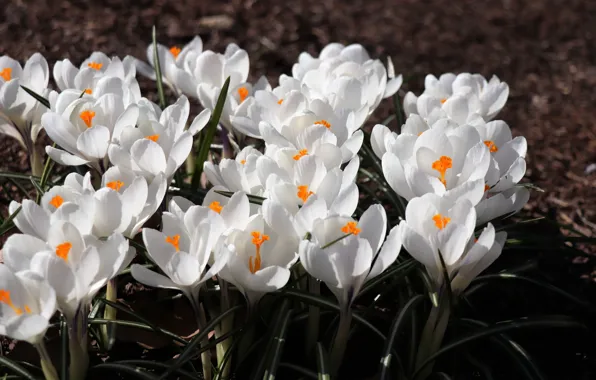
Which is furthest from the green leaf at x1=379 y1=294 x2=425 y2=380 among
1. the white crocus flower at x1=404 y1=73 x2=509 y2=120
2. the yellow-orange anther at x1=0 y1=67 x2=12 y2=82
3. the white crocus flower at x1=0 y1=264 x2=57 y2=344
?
the yellow-orange anther at x1=0 y1=67 x2=12 y2=82

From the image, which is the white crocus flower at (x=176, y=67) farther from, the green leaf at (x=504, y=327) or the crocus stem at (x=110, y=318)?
the green leaf at (x=504, y=327)

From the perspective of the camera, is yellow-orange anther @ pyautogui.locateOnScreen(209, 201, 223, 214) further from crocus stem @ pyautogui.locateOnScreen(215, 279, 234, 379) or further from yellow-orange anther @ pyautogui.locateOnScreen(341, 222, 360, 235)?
yellow-orange anther @ pyautogui.locateOnScreen(341, 222, 360, 235)

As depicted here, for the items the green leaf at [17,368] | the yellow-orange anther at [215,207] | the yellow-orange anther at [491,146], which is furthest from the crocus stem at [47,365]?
the yellow-orange anther at [491,146]

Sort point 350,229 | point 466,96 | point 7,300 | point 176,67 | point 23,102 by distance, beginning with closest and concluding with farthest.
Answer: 1. point 7,300
2. point 350,229
3. point 23,102
4. point 466,96
5. point 176,67

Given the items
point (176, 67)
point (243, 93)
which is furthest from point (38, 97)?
point (243, 93)

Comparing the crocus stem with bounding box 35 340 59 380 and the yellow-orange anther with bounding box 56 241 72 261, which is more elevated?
the yellow-orange anther with bounding box 56 241 72 261

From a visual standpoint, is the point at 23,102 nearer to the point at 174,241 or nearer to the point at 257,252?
the point at 174,241

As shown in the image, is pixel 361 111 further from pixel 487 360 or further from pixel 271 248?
pixel 487 360

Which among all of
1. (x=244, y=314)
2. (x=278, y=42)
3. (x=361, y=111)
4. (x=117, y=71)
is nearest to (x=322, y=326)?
(x=244, y=314)
